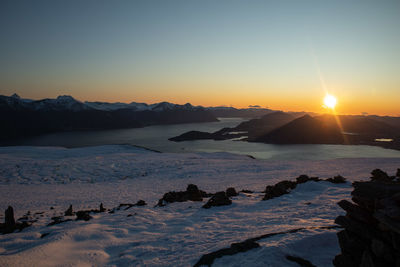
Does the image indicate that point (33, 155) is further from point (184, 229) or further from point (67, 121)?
point (67, 121)

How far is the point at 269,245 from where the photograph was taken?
17.2ft

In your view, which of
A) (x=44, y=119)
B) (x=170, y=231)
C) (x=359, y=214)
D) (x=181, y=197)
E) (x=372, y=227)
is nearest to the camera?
(x=372, y=227)

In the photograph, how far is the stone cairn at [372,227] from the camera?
136 inches

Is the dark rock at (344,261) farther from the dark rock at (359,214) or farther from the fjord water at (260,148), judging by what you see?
the fjord water at (260,148)

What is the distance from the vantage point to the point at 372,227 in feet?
13.2

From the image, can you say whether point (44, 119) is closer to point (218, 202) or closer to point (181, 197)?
point (181, 197)

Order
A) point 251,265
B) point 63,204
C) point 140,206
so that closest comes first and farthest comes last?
point 251,265
point 140,206
point 63,204

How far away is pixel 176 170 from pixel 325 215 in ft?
68.7

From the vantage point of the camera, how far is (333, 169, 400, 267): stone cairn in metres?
3.45

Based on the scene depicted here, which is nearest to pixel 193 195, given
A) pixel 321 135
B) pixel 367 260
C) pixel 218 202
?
pixel 218 202

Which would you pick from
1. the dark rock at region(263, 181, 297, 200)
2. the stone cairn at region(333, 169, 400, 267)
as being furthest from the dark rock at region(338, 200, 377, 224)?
the dark rock at region(263, 181, 297, 200)

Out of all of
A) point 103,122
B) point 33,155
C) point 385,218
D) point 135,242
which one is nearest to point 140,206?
point 135,242

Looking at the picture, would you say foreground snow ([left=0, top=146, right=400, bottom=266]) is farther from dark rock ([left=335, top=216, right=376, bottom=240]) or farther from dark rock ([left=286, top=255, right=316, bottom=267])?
dark rock ([left=335, top=216, right=376, bottom=240])

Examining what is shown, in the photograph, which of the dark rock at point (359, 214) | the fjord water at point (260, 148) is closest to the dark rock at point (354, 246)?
the dark rock at point (359, 214)
